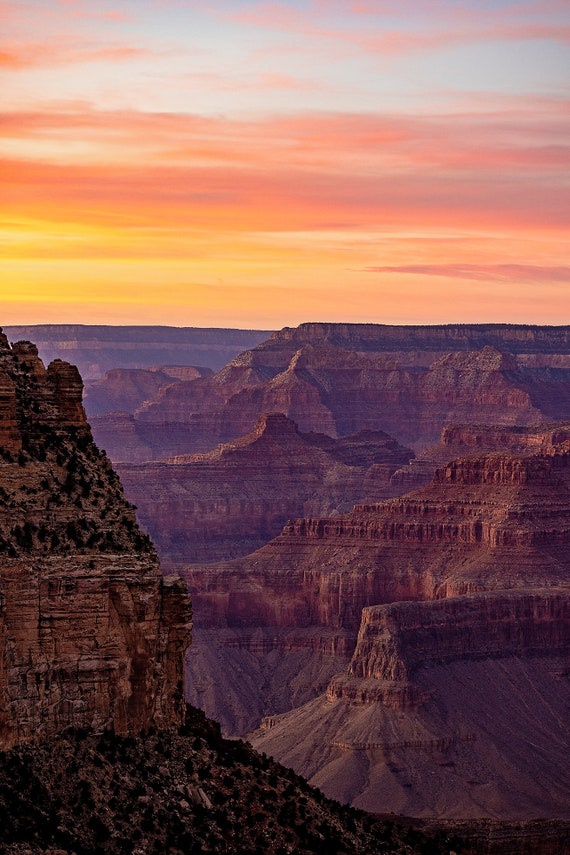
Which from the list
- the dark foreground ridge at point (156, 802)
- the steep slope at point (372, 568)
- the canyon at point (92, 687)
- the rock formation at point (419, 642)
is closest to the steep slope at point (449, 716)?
the rock formation at point (419, 642)

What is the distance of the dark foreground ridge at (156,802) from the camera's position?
4128 cm

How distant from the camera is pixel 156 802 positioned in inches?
1686

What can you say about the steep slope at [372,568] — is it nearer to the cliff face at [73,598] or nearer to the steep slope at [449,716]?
the steep slope at [449,716]

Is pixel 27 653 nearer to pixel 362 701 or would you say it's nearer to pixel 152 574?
pixel 152 574

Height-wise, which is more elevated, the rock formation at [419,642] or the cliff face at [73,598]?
the cliff face at [73,598]

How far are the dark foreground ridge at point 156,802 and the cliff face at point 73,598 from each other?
0.51 metres

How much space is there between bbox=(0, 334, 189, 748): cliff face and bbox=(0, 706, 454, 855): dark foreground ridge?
0.51m

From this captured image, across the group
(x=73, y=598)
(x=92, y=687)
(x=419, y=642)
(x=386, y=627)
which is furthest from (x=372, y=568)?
(x=73, y=598)

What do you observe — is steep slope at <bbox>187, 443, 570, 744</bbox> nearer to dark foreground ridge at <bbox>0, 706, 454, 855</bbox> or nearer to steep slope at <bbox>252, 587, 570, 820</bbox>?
steep slope at <bbox>252, 587, 570, 820</bbox>

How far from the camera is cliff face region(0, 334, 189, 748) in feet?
139

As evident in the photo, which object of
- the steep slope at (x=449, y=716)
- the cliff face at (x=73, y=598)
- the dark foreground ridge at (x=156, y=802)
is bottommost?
the steep slope at (x=449, y=716)

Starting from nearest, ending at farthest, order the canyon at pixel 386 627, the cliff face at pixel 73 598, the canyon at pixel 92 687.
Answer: the canyon at pixel 92 687 < the cliff face at pixel 73 598 < the canyon at pixel 386 627

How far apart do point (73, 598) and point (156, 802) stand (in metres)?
3.67

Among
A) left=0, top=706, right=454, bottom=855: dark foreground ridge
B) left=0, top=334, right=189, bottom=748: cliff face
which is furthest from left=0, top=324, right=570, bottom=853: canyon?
left=0, top=706, right=454, bottom=855: dark foreground ridge
